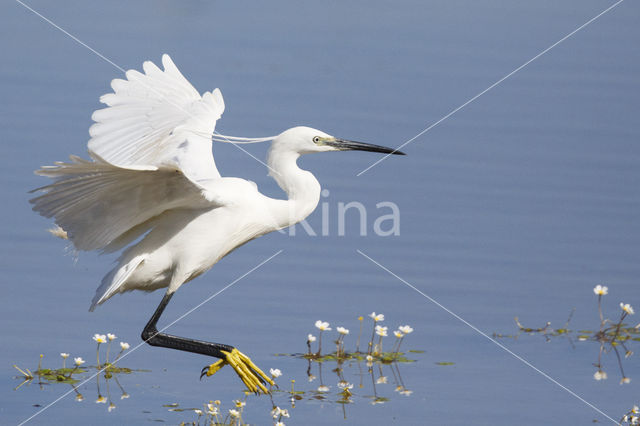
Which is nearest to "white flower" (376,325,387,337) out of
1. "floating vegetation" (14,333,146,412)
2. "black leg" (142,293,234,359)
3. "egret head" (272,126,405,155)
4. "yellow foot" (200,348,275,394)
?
"yellow foot" (200,348,275,394)

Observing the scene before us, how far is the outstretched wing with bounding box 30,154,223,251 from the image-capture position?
4766 millimetres

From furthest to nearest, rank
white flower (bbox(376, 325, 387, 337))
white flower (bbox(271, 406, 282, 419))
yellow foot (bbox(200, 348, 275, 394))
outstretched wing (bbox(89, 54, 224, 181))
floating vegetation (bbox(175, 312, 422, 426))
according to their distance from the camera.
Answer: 1. outstretched wing (bbox(89, 54, 224, 181))
2. white flower (bbox(376, 325, 387, 337))
3. yellow foot (bbox(200, 348, 275, 394))
4. floating vegetation (bbox(175, 312, 422, 426))
5. white flower (bbox(271, 406, 282, 419))

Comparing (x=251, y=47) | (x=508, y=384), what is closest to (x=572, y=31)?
(x=251, y=47)

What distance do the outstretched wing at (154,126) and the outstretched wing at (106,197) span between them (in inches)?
28.6

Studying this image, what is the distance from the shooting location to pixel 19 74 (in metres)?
10.5

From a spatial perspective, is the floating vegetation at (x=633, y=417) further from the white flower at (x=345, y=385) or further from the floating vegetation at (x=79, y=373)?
the floating vegetation at (x=79, y=373)

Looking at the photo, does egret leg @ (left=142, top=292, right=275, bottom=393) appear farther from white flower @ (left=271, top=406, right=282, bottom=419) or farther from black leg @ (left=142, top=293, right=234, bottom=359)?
white flower @ (left=271, top=406, right=282, bottom=419)

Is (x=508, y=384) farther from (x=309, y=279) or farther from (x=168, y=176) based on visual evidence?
(x=168, y=176)

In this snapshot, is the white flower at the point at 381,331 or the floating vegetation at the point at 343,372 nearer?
the floating vegetation at the point at 343,372

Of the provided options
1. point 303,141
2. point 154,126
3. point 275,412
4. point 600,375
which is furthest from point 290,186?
point 600,375

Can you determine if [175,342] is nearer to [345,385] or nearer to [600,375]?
[345,385]

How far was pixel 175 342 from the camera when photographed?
575cm

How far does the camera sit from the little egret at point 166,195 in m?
4.98

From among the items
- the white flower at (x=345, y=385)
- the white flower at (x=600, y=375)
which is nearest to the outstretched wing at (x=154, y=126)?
the white flower at (x=345, y=385)
